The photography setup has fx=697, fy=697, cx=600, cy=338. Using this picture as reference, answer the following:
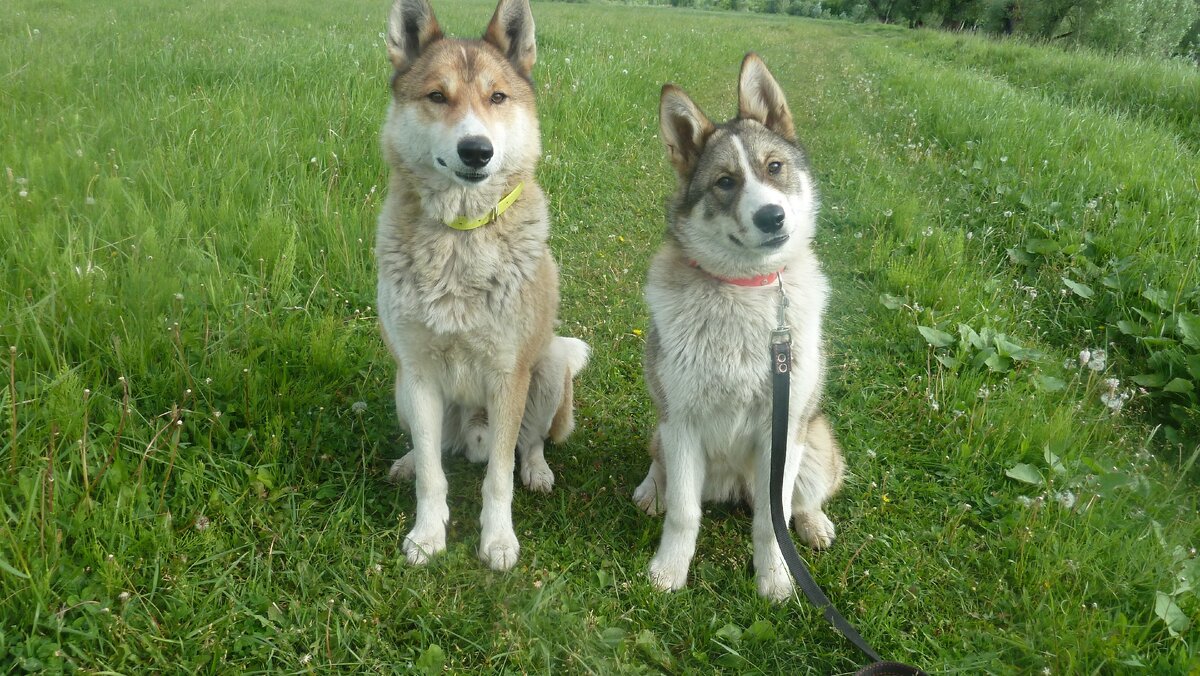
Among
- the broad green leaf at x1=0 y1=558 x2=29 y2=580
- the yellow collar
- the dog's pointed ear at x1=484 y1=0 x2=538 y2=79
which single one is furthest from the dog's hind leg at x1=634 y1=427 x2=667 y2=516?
the broad green leaf at x1=0 y1=558 x2=29 y2=580

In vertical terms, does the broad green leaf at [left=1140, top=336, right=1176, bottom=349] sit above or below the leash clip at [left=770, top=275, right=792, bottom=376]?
below

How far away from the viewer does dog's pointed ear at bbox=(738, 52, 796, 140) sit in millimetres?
2939

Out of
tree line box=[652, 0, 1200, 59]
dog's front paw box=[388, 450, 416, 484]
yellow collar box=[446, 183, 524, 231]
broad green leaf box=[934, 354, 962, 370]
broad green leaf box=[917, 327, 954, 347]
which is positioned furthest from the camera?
tree line box=[652, 0, 1200, 59]

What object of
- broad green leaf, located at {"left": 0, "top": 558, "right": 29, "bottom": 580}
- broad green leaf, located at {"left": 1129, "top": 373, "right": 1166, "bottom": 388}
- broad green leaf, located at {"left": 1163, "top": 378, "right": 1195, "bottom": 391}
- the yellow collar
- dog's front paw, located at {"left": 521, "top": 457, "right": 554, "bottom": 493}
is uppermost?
the yellow collar

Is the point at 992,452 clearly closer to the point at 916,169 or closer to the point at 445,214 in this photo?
the point at 445,214

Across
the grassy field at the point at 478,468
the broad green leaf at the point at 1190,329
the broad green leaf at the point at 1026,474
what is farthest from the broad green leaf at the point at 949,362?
the broad green leaf at the point at 1190,329

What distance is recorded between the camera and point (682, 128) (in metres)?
2.96

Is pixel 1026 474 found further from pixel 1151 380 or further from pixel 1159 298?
pixel 1159 298

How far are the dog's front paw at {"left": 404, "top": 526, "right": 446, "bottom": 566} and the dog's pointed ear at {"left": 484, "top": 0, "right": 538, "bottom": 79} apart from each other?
2.05 m

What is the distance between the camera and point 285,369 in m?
3.24

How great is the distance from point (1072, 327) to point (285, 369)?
4.51m

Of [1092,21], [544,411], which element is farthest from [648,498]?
[1092,21]

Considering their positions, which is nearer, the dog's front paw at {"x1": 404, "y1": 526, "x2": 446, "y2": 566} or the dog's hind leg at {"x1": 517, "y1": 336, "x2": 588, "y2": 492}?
the dog's front paw at {"x1": 404, "y1": 526, "x2": 446, "y2": 566}

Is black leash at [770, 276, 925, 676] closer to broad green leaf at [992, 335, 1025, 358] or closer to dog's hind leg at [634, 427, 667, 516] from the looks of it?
dog's hind leg at [634, 427, 667, 516]
